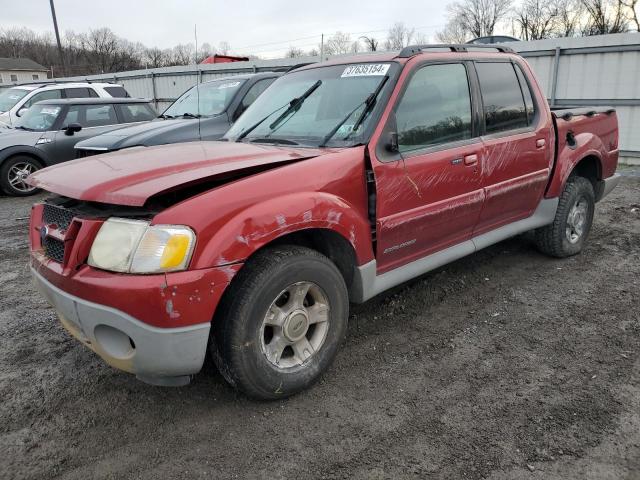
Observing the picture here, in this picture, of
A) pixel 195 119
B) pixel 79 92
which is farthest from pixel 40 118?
pixel 195 119

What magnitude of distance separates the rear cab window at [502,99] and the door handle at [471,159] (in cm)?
32

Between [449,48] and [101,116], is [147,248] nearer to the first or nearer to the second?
[449,48]

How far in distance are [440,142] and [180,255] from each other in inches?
80.2

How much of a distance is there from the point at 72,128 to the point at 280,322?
8124 mm

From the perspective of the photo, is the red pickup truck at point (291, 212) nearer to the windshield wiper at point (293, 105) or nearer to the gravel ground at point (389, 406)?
the windshield wiper at point (293, 105)

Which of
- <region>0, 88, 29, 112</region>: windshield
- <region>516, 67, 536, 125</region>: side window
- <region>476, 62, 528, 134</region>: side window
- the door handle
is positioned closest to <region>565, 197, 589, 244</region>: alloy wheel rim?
<region>516, 67, 536, 125</region>: side window

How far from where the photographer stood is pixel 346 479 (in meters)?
2.26

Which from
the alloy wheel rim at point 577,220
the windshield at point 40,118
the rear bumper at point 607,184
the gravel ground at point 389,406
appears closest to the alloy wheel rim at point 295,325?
the gravel ground at point 389,406

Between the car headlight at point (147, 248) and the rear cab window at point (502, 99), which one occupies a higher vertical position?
the rear cab window at point (502, 99)

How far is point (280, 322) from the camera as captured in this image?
8.95ft

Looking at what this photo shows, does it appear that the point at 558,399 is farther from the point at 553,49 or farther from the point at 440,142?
the point at 553,49

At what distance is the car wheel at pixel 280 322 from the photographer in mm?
2516

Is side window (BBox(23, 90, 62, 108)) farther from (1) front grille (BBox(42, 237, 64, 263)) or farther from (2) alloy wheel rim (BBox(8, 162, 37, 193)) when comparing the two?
(1) front grille (BBox(42, 237, 64, 263))

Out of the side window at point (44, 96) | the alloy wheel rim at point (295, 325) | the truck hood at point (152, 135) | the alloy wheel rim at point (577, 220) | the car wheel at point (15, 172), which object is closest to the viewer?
the alloy wheel rim at point (295, 325)
